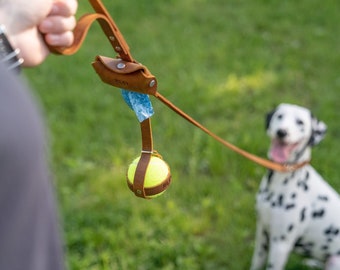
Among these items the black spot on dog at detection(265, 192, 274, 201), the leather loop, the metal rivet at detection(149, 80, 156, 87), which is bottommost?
the black spot on dog at detection(265, 192, 274, 201)

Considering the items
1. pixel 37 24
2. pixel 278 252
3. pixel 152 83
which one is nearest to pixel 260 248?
pixel 278 252

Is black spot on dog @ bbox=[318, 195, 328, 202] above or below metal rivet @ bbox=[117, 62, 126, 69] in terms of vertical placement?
below

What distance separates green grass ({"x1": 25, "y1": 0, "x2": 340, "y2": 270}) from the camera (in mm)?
2900

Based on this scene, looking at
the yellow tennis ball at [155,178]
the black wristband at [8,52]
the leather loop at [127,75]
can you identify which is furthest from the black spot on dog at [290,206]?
the black wristband at [8,52]

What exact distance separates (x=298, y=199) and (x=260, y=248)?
0.34 meters

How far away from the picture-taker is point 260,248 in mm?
2678

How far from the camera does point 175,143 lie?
3.54 m

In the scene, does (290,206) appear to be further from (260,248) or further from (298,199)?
(260,248)

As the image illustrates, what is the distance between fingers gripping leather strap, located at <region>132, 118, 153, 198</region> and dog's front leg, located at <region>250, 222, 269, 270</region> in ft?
4.21

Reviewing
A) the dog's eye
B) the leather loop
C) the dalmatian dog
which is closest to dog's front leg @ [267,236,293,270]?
the dalmatian dog

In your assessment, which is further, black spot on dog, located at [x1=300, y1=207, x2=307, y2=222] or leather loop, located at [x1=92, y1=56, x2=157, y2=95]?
black spot on dog, located at [x1=300, y1=207, x2=307, y2=222]

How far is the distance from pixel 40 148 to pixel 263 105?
11.1 feet

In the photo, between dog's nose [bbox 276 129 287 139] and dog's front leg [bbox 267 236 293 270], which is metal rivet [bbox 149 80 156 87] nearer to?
dog's nose [bbox 276 129 287 139]

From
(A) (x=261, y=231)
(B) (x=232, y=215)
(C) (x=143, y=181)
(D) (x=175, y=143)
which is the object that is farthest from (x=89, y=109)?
(C) (x=143, y=181)
